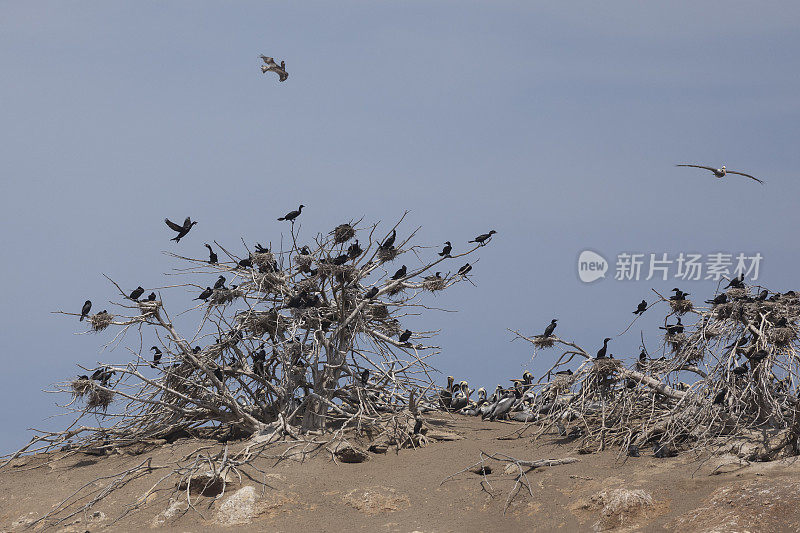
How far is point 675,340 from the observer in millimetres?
18109

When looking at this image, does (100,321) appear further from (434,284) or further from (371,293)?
(434,284)

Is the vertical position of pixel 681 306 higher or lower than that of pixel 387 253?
lower

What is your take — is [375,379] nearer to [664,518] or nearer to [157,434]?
[157,434]

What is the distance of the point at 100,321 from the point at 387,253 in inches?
226

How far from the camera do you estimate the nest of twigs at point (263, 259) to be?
755 inches

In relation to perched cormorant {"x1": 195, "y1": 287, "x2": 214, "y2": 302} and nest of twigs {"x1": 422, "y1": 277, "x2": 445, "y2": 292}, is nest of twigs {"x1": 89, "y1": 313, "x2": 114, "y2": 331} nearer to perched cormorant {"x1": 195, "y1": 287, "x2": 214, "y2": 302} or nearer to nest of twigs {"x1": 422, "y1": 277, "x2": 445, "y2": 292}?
perched cormorant {"x1": 195, "y1": 287, "x2": 214, "y2": 302}

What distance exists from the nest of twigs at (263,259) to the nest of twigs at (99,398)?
385 centimetres

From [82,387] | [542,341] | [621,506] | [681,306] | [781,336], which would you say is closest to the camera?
[621,506]

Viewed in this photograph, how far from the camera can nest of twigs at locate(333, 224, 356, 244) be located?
19.0 m

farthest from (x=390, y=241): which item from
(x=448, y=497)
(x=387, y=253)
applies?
(x=448, y=497)

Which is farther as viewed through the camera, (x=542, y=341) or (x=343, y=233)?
(x=343, y=233)

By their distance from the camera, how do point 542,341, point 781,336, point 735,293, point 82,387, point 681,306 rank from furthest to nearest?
point 82,387, point 542,341, point 681,306, point 735,293, point 781,336

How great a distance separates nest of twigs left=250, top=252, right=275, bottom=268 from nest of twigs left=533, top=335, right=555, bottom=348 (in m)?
5.41

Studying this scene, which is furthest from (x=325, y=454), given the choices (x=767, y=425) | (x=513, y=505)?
(x=767, y=425)
